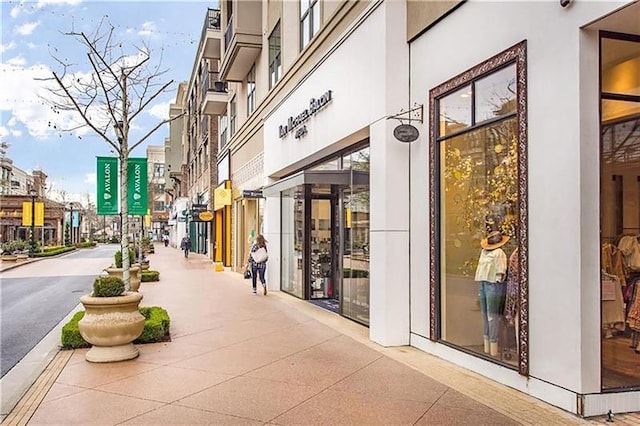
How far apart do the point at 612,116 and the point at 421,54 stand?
3403 mm

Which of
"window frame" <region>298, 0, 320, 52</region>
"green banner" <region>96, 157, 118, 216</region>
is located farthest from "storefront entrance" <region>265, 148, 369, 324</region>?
"green banner" <region>96, 157, 118, 216</region>

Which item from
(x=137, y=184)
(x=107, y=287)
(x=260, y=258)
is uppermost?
(x=137, y=184)

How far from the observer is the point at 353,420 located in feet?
17.8

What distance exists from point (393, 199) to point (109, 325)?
451cm

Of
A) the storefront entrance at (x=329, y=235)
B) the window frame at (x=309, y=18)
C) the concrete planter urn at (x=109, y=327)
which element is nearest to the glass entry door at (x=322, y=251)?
the storefront entrance at (x=329, y=235)

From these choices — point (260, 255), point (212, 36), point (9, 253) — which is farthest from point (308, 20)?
point (9, 253)

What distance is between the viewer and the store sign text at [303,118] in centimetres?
1196

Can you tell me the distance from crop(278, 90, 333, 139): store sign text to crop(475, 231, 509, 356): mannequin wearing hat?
570 cm

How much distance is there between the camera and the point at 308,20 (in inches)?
573

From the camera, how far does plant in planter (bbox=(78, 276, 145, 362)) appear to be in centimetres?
784

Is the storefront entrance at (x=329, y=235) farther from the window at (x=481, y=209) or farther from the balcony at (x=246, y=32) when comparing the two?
the balcony at (x=246, y=32)

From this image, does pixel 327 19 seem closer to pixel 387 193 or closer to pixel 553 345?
pixel 387 193

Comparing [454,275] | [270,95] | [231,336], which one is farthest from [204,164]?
[454,275]

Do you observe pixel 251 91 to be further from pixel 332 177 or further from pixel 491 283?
pixel 491 283
